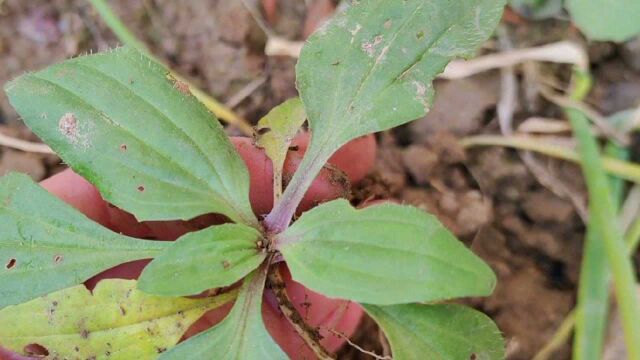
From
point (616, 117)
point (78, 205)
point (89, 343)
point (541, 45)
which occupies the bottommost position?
point (89, 343)

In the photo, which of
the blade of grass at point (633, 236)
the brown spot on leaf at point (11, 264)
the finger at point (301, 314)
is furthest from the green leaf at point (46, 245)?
the blade of grass at point (633, 236)

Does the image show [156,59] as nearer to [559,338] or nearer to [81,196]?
[81,196]

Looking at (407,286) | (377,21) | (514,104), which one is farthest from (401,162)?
(407,286)

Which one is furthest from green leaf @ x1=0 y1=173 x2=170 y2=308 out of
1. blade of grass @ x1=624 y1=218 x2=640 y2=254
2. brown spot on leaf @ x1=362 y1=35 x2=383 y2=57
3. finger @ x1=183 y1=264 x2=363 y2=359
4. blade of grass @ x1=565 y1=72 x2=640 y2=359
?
blade of grass @ x1=624 y1=218 x2=640 y2=254

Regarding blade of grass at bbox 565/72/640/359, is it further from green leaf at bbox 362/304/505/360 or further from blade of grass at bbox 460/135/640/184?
green leaf at bbox 362/304/505/360

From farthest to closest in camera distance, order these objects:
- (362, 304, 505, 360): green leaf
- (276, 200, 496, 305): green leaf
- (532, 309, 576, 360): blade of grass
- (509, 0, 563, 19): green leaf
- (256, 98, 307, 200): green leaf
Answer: (509, 0, 563, 19): green leaf
(532, 309, 576, 360): blade of grass
(256, 98, 307, 200): green leaf
(362, 304, 505, 360): green leaf
(276, 200, 496, 305): green leaf

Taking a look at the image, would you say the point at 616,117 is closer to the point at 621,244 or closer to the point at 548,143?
the point at 548,143
